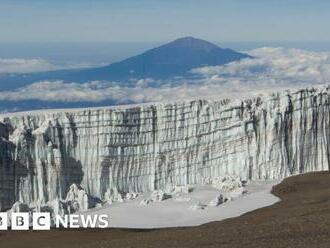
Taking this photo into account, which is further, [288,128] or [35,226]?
[288,128]

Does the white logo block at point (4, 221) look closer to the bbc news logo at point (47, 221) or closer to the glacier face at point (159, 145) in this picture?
the bbc news logo at point (47, 221)

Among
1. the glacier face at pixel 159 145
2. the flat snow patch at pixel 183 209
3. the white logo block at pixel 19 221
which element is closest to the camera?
the white logo block at pixel 19 221

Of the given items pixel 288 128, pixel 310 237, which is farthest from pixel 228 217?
pixel 310 237

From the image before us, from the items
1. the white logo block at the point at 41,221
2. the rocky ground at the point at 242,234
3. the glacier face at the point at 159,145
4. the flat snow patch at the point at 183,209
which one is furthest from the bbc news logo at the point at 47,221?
the glacier face at the point at 159,145

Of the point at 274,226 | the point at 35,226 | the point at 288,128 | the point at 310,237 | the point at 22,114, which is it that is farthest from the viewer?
the point at 288,128

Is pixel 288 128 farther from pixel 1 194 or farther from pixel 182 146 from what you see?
pixel 1 194

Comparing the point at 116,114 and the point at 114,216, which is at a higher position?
the point at 116,114

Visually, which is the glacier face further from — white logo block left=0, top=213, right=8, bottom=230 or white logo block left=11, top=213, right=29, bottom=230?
white logo block left=11, top=213, right=29, bottom=230

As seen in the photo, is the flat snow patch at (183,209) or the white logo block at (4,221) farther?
the flat snow patch at (183,209)
